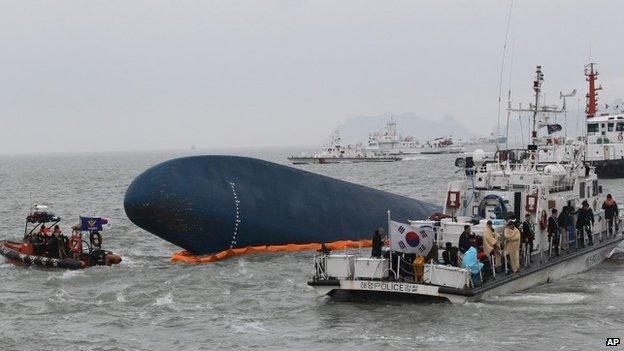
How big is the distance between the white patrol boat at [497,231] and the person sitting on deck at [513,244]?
0.22 m

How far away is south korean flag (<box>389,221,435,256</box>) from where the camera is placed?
67.8 ft

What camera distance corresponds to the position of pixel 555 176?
89.8ft

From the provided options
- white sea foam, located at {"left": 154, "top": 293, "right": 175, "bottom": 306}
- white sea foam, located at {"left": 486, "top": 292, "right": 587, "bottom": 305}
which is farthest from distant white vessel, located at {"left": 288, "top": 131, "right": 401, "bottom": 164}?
white sea foam, located at {"left": 486, "top": 292, "right": 587, "bottom": 305}

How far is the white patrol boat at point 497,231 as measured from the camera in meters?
20.2

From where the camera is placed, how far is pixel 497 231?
2247 centimetres

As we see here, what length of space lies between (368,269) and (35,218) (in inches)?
624

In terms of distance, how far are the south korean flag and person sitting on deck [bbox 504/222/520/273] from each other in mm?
2549

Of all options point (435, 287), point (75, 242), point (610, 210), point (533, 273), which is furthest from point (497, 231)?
point (75, 242)

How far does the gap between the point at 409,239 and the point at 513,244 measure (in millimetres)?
3177

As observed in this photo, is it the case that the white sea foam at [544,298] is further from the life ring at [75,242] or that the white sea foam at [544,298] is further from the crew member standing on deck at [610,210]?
the life ring at [75,242]

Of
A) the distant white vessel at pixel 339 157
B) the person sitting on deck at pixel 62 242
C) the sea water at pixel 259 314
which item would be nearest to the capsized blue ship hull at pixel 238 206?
the sea water at pixel 259 314

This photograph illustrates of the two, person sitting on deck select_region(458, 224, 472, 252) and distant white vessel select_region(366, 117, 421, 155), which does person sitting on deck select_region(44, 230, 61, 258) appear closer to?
person sitting on deck select_region(458, 224, 472, 252)

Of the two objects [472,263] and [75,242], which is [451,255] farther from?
[75,242]

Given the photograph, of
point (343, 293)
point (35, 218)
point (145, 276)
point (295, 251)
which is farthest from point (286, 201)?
point (343, 293)
